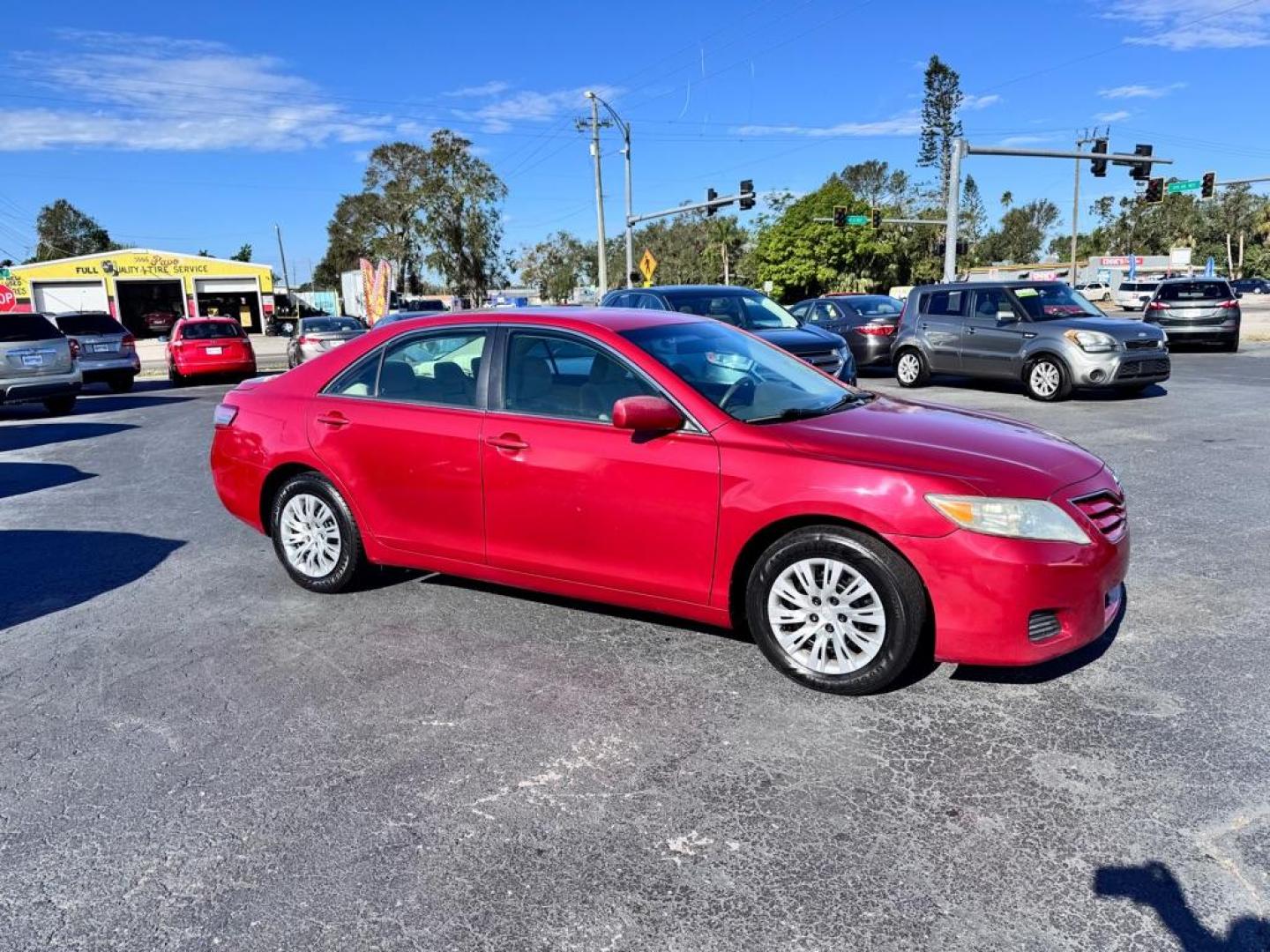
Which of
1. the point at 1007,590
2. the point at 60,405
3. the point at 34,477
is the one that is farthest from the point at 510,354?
the point at 60,405

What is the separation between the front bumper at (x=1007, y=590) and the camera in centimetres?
335

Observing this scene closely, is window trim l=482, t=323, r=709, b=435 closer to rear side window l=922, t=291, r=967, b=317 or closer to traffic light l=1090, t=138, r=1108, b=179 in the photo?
rear side window l=922, t=291, r=967, b=317

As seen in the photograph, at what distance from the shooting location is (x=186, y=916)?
2.50 metres

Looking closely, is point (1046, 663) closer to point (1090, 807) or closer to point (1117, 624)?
point (1117, 624)

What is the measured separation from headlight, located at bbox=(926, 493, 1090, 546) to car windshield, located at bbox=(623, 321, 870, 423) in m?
0.87

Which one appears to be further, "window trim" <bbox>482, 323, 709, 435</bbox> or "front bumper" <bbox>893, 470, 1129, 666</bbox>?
"window trim" <bbox>482, 323, 709, 435</bbox>

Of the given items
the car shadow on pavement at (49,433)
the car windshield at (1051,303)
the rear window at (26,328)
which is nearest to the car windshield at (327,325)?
the rear window at (26,328)

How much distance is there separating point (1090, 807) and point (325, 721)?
2.79 metres

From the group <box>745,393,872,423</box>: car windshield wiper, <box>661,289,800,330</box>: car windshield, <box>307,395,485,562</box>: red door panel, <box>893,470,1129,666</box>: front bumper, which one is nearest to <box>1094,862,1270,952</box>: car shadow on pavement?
<box>893,470,1129,666</box>: front bumper

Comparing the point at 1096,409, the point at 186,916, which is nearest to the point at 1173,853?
the point at 186,916

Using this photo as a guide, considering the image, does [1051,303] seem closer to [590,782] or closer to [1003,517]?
[1003,517]

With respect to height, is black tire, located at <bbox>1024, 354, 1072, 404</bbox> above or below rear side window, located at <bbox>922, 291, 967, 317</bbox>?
below

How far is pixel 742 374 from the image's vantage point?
4.38 metres

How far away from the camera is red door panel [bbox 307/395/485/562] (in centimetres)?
443
